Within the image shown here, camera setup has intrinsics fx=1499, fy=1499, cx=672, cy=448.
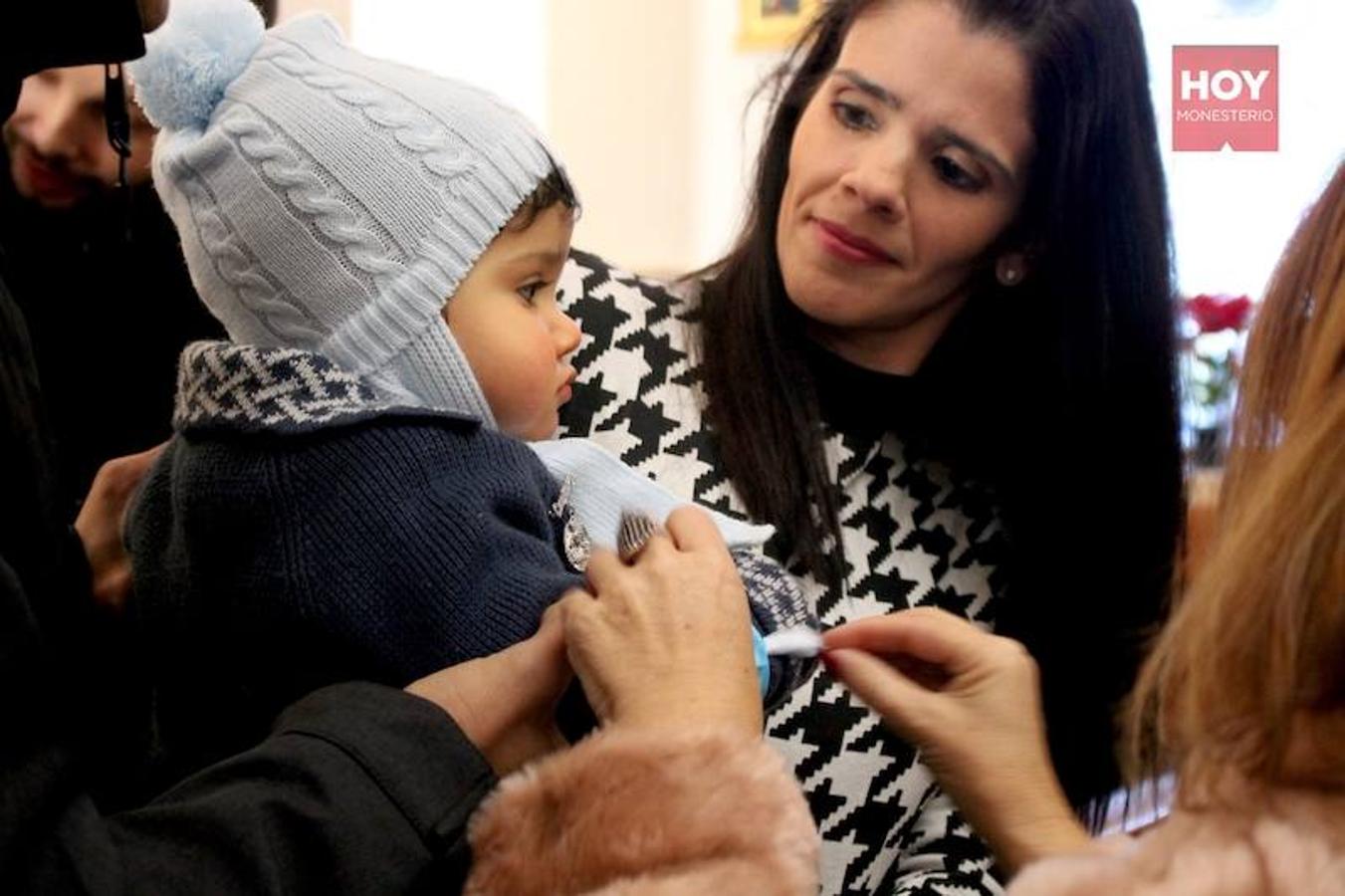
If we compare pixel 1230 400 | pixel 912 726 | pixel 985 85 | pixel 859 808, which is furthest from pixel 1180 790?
pixel 985 85

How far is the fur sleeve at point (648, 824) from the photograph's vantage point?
30.1 inches

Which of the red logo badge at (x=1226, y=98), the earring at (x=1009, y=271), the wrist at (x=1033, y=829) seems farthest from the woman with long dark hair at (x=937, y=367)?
the wrist at (x=1033, y=829)

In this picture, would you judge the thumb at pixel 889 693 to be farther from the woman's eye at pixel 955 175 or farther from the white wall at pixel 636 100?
the white wall at pixel 636 100

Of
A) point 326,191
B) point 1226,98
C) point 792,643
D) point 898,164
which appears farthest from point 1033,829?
point 1226,98

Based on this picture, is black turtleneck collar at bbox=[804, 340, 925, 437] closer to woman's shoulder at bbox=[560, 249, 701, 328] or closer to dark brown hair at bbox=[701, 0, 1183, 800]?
dark brown hair at bbox=[701, 0, 1183, 800]

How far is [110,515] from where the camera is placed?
1.35 meters

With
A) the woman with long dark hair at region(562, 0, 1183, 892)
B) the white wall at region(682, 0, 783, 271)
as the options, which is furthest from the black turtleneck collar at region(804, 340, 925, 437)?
the white wall at region(682, 0, 783, 271)

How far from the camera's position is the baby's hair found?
116 centimetres

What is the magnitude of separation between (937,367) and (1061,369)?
0.47ft

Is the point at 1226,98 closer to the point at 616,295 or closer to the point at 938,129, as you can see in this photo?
the point at 938,129

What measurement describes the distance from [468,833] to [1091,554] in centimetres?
103

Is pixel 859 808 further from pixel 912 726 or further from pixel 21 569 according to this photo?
pixel 21 569

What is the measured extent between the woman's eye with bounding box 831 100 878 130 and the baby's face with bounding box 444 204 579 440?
1.66 feet

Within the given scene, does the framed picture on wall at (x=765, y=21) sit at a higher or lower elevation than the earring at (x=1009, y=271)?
higher
